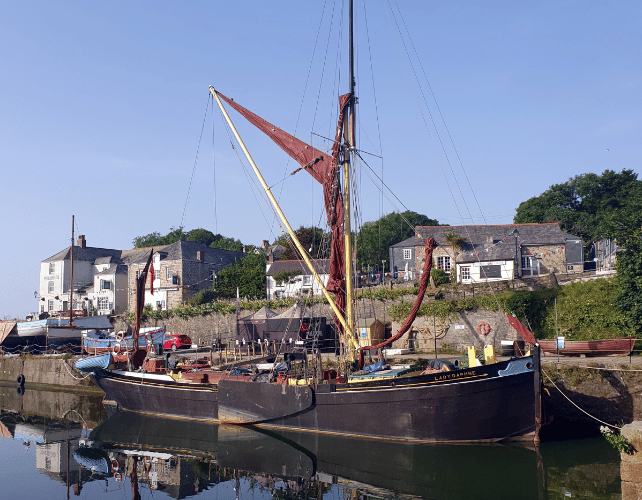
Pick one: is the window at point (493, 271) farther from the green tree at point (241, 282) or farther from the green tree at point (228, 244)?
the green tree at point (228, 244)

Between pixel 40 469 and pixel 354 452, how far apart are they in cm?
1063

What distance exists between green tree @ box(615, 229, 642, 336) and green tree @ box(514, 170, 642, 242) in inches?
1476

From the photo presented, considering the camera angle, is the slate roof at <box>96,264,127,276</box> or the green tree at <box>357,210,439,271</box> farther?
the green tree at <box>357,210,439,271</box>

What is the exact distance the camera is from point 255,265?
59594 millimetres

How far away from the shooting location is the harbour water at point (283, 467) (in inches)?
619

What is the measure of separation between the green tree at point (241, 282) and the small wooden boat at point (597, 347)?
3391 cm

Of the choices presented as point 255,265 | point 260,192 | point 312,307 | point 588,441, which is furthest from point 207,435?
point 255,265

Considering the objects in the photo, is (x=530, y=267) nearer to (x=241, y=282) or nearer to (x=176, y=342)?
(x=241, y=282)

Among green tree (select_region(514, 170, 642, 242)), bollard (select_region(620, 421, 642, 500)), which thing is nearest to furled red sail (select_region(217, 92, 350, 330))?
bollard (select_region(620, 421, 642, 500))

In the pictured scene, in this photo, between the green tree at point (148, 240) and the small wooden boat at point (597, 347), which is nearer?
the small wooden boat at point (597, 347)

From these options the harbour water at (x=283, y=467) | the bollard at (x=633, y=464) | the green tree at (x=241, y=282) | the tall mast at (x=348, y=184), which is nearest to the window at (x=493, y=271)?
the tall mast at (x=348, y=184)

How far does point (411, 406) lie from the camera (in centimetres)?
1939

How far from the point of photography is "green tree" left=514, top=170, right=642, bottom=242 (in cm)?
6506

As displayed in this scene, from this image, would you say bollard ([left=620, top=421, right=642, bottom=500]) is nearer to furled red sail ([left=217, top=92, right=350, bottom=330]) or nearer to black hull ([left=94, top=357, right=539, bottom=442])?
black hull ([left=94, top=357, right=539, bottom=442])
